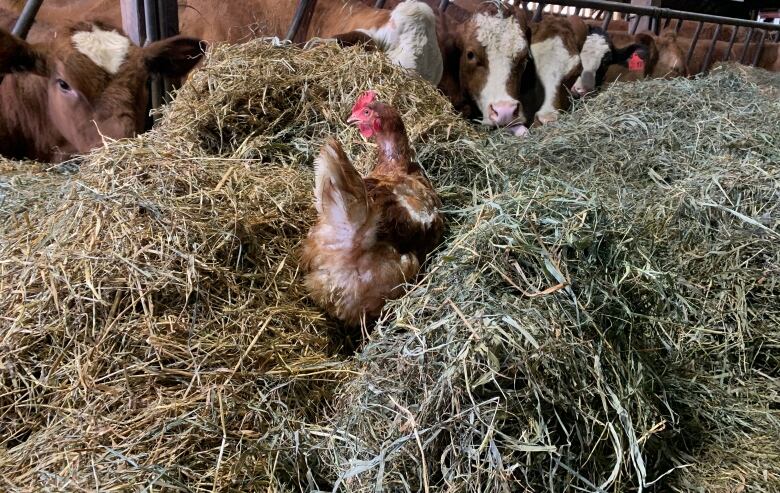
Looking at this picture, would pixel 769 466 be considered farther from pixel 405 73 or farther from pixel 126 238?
pixel 405 73

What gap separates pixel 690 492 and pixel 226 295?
174cm

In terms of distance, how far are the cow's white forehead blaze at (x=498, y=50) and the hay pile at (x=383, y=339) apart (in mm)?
2353

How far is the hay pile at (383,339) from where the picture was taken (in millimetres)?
1693

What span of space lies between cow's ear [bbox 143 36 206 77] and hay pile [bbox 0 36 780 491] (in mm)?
1035

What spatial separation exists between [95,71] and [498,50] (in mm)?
3265

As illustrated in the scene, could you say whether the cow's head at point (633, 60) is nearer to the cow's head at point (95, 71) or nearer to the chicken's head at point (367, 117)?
the chicken's head at point (367, 117)

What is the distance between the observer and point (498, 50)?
204 inches

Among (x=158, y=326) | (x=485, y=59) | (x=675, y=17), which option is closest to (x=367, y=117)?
(x=158, y=326)

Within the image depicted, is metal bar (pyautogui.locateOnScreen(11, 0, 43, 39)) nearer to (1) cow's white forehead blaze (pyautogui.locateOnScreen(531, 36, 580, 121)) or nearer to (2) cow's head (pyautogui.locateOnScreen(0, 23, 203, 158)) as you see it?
(2) cow's head (pyautogui.locateOnScreen(0, 23, 203, 158))

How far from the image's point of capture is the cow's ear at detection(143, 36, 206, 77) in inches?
147

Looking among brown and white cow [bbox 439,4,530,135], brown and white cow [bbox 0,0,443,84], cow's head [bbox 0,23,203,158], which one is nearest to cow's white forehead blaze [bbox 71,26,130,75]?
cow's head [bbox 0,23,203,158]

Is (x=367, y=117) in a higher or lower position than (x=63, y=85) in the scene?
higher

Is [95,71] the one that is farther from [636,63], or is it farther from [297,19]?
[636,63]

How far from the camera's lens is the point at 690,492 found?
75.5 inches
